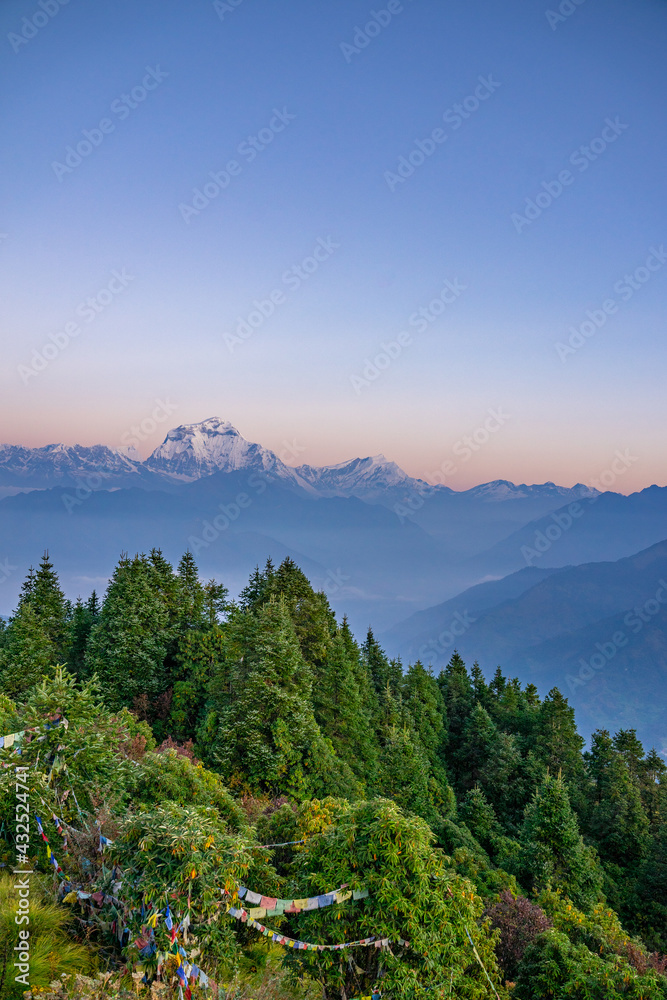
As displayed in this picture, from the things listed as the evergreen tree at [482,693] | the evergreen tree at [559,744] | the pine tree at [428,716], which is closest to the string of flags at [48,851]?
the pine tree at [428,716]

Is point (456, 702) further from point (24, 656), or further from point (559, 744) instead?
point (24, 656)

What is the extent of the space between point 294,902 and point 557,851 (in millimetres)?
23174

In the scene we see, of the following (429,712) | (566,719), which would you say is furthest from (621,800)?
(429,712)

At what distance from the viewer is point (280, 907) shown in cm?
944

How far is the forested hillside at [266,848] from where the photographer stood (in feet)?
27.8

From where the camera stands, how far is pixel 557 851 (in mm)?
26391

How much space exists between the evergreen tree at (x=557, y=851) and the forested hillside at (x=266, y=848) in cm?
10

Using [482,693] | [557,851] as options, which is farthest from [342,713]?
[482,693]

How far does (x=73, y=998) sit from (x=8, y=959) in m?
1.10

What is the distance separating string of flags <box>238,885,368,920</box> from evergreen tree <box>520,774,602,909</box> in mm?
21600

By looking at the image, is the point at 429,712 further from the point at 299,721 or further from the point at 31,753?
the point at 31,753

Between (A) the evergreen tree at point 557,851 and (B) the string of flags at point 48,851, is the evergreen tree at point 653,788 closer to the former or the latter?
(A) the evergreen tree at point 557,851

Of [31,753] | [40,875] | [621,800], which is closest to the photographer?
[40,875]

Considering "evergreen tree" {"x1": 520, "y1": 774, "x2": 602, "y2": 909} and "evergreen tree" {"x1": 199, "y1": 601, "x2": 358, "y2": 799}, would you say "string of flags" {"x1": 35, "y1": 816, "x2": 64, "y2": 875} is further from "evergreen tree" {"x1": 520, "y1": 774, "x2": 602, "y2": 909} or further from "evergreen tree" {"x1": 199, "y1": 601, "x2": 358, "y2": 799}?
"evergreen tree" {"x1": 520, "y1": 774, "x2": 602, "y2": 909}
